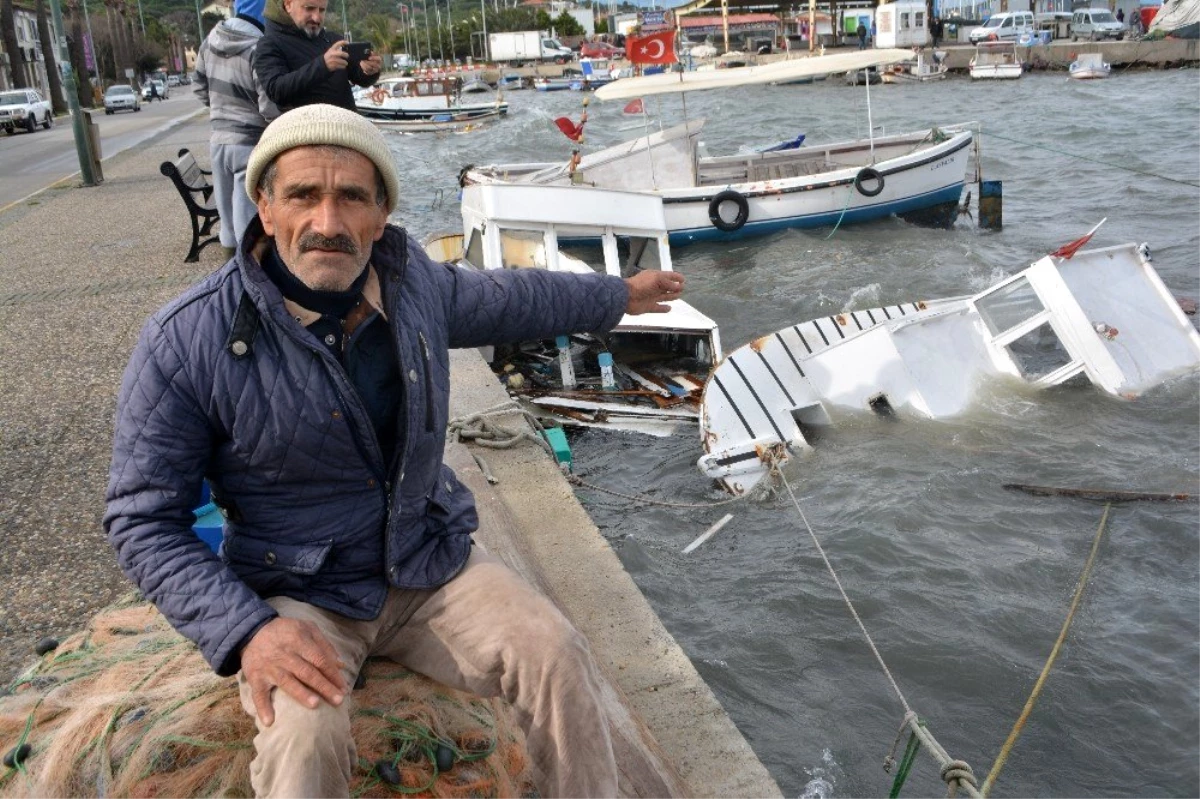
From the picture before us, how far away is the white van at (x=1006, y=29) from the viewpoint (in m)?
59.7

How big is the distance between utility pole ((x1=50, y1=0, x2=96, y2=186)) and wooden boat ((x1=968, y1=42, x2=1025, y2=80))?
142 feet

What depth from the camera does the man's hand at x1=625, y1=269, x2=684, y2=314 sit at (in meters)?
3.20

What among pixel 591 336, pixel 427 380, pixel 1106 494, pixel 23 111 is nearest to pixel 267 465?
pixel 427 380

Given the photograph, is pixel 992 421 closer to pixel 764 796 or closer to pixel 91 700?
pixel 764 796

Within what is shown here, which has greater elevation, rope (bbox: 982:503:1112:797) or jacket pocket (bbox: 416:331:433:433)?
jacket pocket (bbox: 416:331:433:433)

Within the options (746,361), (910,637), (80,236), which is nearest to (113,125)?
(80,236)

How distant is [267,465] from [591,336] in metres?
A: 7.39

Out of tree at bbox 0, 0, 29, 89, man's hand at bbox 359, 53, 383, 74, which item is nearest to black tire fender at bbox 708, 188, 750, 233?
man's hand at bbox 359, 53, 383, 74

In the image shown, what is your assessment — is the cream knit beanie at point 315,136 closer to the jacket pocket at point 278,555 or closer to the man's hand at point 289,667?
the jacket pocket at point 278,555

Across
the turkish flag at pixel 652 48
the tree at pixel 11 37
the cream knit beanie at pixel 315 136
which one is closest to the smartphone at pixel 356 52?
the cream knit beanie at pixel 315 136

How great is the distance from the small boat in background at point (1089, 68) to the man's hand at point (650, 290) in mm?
50811

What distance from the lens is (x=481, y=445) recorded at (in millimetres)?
5715

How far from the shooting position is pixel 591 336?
32.4ft

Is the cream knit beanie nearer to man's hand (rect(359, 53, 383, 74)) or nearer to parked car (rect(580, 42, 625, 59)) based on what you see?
man's hand (rect(359, 53, 383, 74))
